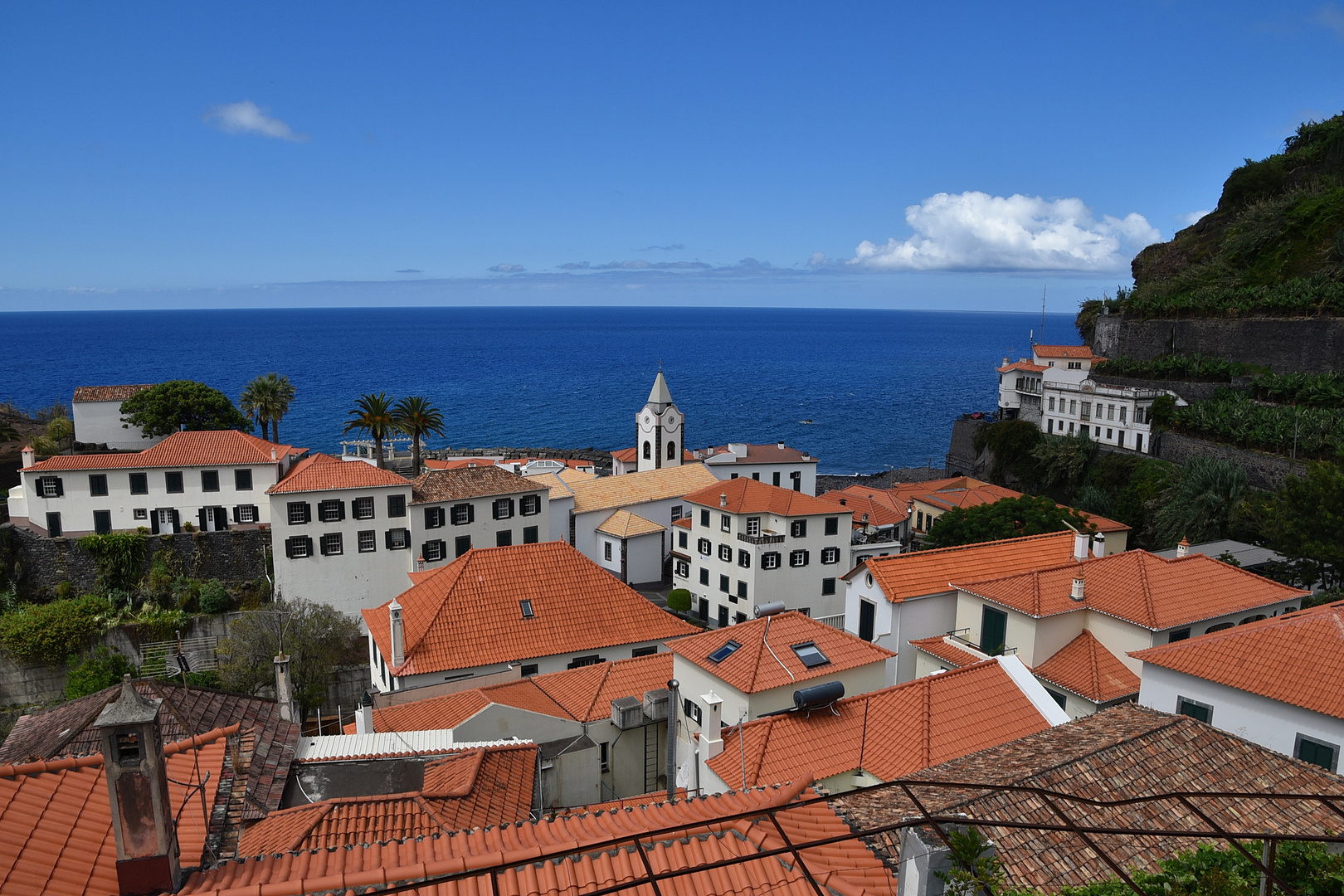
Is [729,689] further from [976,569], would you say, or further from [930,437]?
[930,437]

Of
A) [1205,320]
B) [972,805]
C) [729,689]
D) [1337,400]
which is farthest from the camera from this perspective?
[1205,320]

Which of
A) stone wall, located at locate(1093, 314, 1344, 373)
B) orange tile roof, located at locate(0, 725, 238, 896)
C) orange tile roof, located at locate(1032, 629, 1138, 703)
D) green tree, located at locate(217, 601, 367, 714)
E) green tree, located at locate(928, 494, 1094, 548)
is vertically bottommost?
green tree, located at locate(217, 601, 367, 714)

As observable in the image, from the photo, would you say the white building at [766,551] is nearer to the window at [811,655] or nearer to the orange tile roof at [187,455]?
the window at [811,655]

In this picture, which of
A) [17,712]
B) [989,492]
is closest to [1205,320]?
[989,492]

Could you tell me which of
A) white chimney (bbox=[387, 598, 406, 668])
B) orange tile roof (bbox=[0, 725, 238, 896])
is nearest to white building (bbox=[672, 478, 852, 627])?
white chimney (bbox=[387, 598, 406, 668])

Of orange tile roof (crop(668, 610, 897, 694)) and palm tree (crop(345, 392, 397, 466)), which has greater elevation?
palm tree (crop(345, 392, 397, 466))

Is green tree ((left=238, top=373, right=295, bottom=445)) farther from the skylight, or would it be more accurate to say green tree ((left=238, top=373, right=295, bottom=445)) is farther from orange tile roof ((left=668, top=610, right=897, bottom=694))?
the skylight
